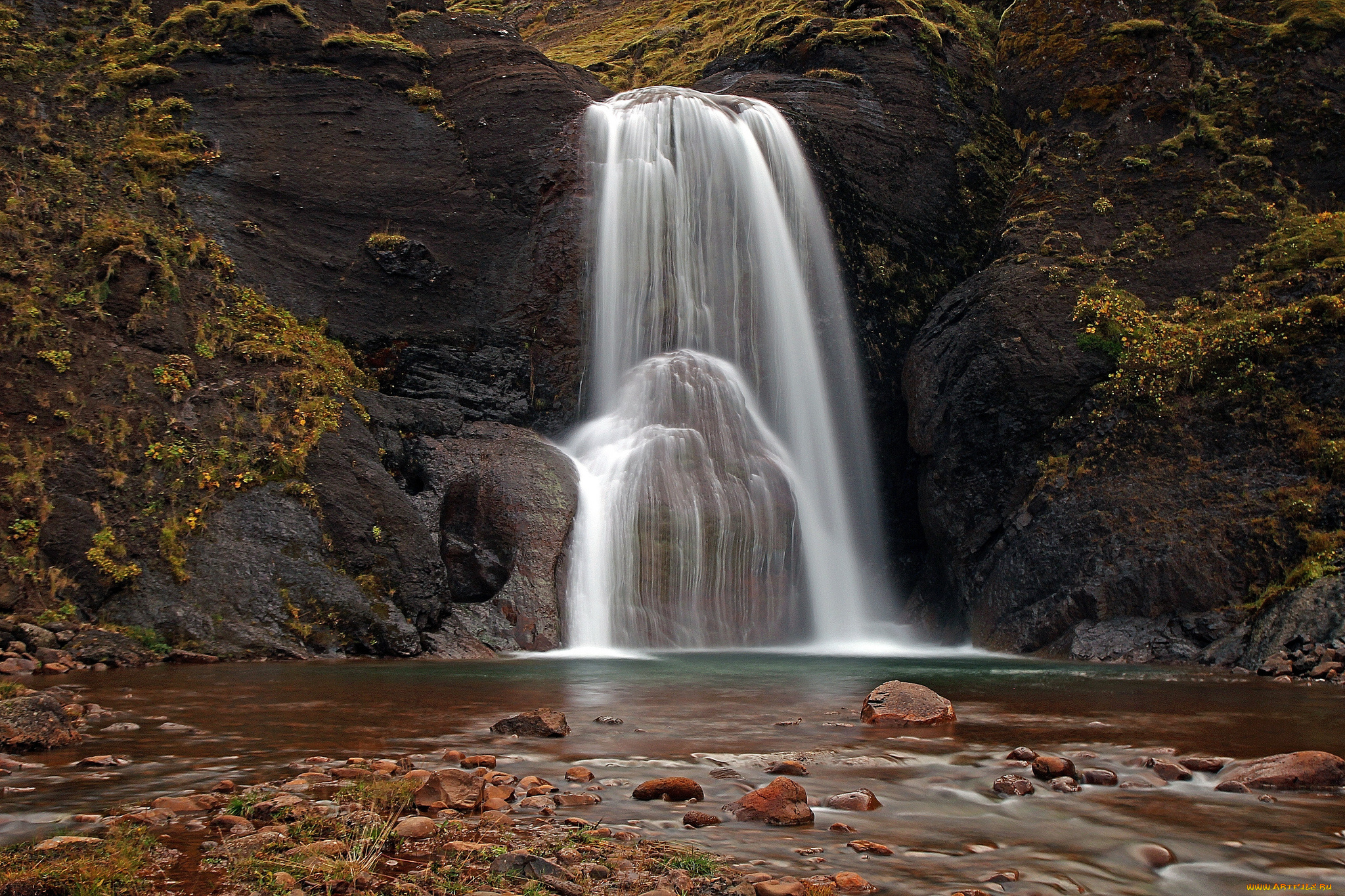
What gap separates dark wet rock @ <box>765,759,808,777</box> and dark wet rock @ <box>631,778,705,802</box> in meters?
0.93

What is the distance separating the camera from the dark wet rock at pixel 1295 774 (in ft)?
18.0

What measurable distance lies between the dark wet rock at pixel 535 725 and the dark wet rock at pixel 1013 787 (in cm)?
357

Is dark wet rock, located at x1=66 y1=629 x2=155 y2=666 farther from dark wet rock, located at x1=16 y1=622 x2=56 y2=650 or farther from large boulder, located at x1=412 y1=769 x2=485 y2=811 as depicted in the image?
large boulder, located at x1=412 y1=769 x2=485 y2=811

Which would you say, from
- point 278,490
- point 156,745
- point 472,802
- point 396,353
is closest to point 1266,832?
point 472,802

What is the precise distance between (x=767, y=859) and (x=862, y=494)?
22306mm

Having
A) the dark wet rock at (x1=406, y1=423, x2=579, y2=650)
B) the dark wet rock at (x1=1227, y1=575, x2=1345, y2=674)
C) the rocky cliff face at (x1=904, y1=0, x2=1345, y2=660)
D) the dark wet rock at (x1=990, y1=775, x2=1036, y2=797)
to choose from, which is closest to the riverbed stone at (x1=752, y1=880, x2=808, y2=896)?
the dark wet rock at (x1=990, y1=775, x2=1036, y2=797)

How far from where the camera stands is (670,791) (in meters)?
5.19

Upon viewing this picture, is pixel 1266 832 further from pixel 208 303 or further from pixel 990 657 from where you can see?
pixel 208 303

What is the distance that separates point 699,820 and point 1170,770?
3582mm

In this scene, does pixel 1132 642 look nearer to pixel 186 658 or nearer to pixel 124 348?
pixel 186 658

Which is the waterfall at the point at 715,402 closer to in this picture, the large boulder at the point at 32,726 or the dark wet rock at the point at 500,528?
the dark wet rock at the point at 500,528

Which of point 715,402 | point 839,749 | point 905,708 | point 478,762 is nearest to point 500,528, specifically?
point 715,402

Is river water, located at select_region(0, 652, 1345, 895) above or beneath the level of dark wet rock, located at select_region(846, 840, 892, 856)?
beneath

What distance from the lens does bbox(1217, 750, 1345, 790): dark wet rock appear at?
5492 millimetres
